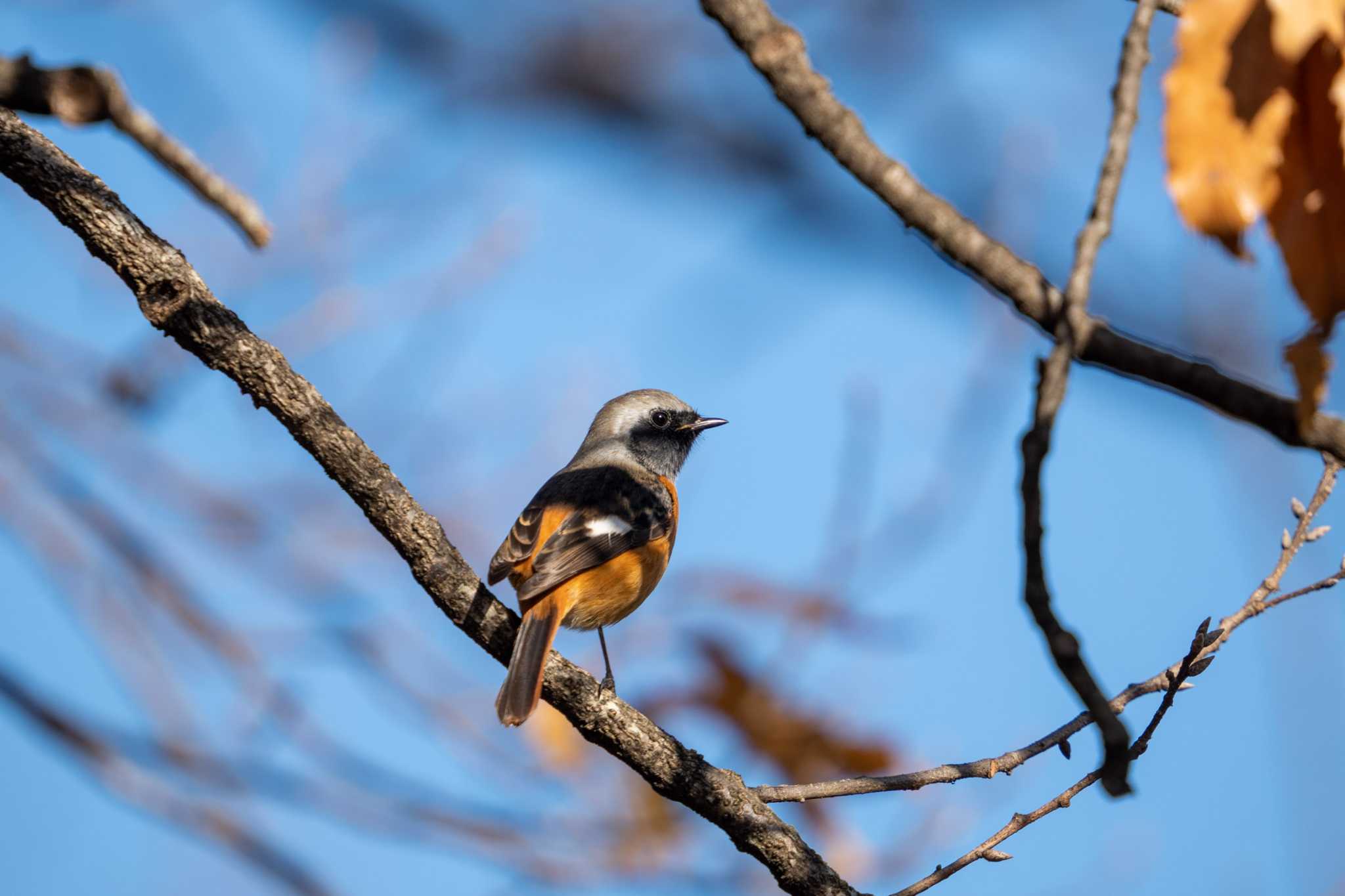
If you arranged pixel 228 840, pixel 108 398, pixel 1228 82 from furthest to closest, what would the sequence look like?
pixel 108 398, pixel 228 840, pixel 1228 82

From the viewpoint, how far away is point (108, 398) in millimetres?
4500

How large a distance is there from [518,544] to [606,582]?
14.2 inches

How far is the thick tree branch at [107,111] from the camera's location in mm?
→ 2102

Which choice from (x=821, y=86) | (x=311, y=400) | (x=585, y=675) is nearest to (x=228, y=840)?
(x=585, y=675)

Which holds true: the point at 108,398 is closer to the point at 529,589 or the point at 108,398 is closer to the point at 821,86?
the point at 529,589

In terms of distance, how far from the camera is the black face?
19.9 feet

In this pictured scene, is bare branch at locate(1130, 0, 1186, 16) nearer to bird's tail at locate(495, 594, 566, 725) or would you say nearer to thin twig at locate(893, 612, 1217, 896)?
thin twig at locate(893, 612, 1217, 896)

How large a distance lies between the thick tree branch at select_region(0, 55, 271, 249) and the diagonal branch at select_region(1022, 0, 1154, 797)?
1.68 metres

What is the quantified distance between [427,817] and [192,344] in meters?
2.02

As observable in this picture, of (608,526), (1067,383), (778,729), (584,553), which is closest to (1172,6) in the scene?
(1067,383)

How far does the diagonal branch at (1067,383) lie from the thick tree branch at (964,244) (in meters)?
0.08

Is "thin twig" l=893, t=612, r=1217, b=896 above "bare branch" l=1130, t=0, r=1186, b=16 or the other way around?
the other way around


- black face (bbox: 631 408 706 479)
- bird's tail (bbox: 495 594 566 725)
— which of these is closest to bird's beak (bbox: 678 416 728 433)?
black face (bbox: 631 408 706 479)

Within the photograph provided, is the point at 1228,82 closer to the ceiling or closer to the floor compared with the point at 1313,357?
closer to the ceiling
